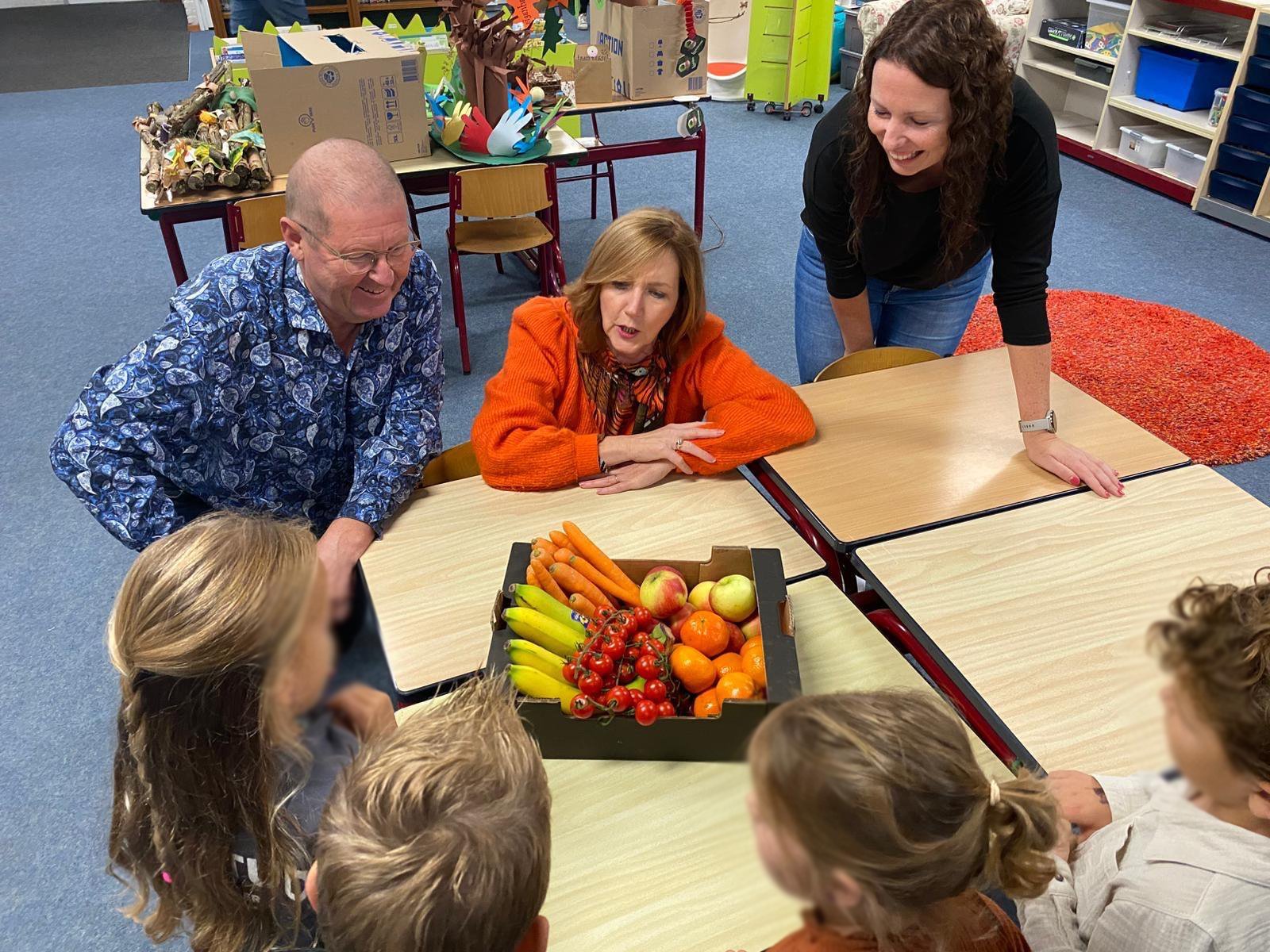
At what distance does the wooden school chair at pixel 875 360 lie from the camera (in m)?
2.36

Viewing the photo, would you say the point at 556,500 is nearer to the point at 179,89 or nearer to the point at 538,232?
the point at 538,232

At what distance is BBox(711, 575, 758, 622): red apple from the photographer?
1.20 m

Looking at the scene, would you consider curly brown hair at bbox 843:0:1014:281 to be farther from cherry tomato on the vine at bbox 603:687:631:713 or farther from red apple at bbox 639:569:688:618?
cherry tomato on the vine at bbox 603:687:631:713

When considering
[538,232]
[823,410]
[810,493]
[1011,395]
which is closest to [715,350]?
[823,410]

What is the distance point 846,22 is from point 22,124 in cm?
639

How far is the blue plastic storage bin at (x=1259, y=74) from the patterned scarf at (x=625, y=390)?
472cm

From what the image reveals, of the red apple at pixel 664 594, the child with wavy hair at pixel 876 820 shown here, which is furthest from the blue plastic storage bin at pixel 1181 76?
the child with wavy hair at pixel 876 820

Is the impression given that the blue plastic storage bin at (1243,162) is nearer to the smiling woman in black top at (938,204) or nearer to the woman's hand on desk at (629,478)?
the smiling woman in black top at (938,204)

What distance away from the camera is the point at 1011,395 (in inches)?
86.2

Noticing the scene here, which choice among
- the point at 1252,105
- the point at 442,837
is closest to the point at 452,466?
the point at 442,837

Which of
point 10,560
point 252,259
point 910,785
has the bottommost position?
point 10,560

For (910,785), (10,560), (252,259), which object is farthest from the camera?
(10,560)

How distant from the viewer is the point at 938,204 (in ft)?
6.52

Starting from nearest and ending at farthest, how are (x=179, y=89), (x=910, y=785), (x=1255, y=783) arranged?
(x=1255, y=783)
(x=910, y=785)
(x=179, y=89)
